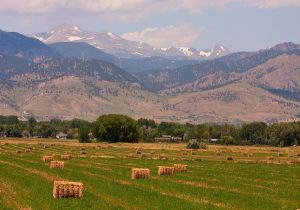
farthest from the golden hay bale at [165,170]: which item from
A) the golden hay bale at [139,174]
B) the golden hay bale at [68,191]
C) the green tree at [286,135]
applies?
the green tree at [286,135]

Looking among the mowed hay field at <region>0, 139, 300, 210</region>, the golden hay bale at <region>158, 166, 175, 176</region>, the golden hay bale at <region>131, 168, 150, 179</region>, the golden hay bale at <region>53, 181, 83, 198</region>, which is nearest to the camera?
the mowed hay field at <region>0, 139, 300, 210</region>

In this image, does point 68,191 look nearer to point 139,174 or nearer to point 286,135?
point 139,174

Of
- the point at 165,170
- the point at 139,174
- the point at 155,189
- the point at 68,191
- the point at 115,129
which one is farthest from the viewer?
the point at 115,129

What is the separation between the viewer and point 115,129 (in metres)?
154

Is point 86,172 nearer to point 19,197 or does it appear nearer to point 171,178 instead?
point 171,178

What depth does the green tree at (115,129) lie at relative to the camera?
15362 cm

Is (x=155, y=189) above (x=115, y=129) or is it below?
below

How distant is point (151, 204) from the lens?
3008 cm

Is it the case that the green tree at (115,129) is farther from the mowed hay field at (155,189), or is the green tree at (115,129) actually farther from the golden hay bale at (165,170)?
the golden hay bale at (165,170)

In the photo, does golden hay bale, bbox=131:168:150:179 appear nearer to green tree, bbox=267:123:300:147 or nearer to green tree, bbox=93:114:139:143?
green tree, bbox=93:114:139:143

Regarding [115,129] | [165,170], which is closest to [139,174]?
[165,170]

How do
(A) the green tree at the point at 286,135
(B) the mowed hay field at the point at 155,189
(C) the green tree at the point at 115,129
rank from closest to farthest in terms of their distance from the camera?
(B) the mowed hay field at the point at 155,189
(C) the green tree at the point at 115,129
(A) the green tree at the point at 286,135

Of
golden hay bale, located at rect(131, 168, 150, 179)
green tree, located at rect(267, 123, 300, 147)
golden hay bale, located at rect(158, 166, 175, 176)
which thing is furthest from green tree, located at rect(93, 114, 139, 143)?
golden hay bale, located at rect(131, 168, 150, 179)

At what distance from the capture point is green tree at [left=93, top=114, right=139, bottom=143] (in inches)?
6048
